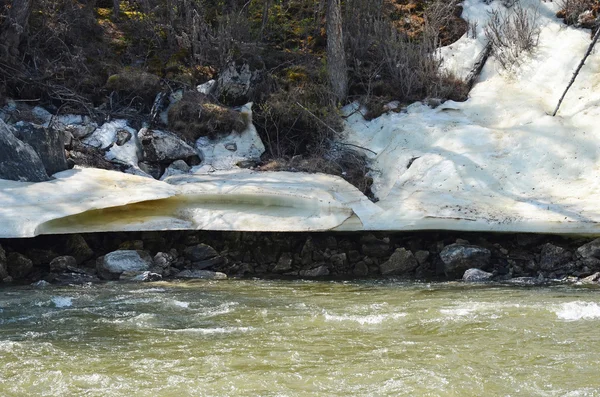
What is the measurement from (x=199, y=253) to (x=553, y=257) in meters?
4.19

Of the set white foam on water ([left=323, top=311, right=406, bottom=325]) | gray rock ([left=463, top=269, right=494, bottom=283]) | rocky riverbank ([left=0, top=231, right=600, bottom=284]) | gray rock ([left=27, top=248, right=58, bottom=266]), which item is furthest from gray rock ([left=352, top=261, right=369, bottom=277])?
gray rock ([left=27, top=248, right=58, bottom=266])

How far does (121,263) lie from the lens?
26.7 ft

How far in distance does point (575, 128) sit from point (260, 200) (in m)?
4.72

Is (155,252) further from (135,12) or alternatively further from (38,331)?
(135,12)

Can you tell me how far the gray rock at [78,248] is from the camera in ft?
27.7

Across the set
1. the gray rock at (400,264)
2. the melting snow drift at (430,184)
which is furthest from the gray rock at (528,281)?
the gray rock at (400,264)

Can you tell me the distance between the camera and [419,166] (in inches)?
395

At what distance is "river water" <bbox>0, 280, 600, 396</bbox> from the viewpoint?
410 cm

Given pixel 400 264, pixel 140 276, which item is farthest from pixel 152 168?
pixel 400 264

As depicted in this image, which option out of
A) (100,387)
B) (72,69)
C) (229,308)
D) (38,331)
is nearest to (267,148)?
(72,69)

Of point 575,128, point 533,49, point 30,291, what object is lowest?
point 30,291

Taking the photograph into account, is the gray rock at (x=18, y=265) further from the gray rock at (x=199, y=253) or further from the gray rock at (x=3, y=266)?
the gray rock at (x=199, y=253)

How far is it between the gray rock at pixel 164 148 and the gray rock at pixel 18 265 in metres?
2.65

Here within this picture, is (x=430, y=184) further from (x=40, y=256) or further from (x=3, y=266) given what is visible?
(x=3, y=266)
